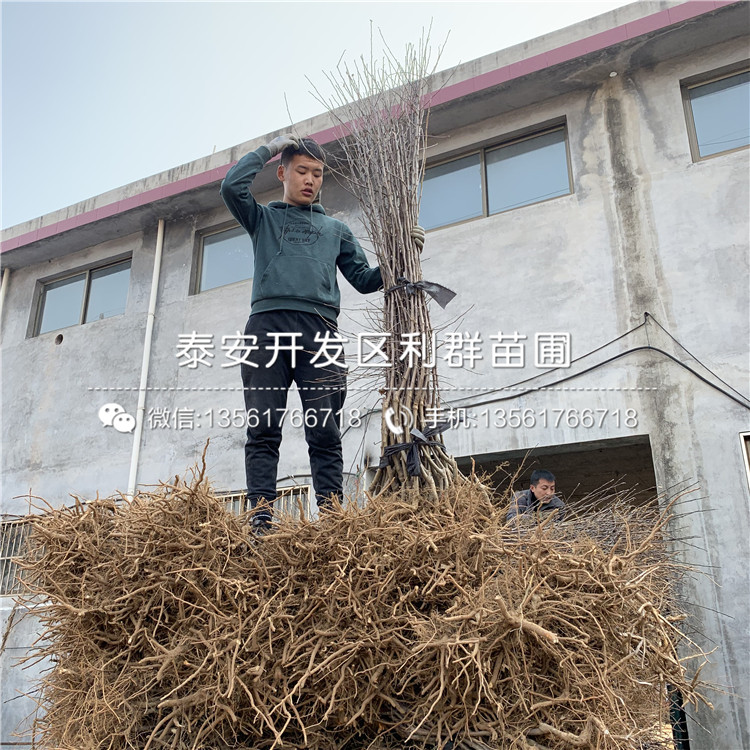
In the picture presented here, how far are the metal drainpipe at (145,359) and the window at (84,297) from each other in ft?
1.75

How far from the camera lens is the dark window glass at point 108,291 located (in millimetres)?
7141

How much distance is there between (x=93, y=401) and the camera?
674 centimetres

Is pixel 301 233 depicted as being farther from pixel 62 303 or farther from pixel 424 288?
pixel 62 303

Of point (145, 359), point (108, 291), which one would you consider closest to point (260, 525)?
point (145, 359)

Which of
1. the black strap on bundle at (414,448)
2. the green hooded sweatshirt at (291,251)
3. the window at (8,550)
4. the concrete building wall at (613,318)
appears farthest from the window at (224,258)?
the black strap on bundle at (414,448)

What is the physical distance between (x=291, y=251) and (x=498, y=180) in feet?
11.1

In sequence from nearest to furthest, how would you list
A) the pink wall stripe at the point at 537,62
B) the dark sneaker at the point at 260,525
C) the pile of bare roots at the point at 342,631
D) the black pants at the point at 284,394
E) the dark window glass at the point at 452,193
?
1. the pile of bare roots at the point at 342,631
2. the dark sneaker at the point at 260,525
3. the black pants at the point at 284,394
4. the pink wall stripe at the point at 537,62
5. the dark window glass at the point at 452,193

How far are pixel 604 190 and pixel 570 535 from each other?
366 cm

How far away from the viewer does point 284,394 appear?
242 cm

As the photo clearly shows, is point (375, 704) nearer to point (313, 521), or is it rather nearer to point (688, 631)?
point (313, 521)

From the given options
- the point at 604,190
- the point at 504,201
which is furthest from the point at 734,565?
the point at 504,201

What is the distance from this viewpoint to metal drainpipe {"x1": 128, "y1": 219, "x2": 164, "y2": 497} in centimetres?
610

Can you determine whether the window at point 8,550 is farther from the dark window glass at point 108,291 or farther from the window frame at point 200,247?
the window frame at point 200,247

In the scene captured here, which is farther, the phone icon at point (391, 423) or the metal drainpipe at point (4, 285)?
the metal drainpipe at point (4, 285)
